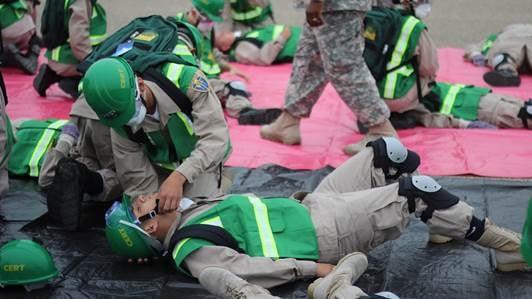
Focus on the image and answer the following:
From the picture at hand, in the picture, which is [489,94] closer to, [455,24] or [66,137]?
[66,137]

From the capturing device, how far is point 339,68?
15.3ft

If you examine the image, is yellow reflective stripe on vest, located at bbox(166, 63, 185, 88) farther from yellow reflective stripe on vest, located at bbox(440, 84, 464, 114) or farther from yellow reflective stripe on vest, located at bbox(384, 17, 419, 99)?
yellow reflective stripe on vest, located at bbox(440, 84, 464, 114)

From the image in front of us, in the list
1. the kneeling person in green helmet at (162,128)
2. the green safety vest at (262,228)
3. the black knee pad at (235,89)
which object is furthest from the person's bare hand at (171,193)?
the black knee pad at (235,89)

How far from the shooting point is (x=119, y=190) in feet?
13.5

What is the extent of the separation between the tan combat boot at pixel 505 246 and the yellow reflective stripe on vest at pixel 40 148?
7.40 feet

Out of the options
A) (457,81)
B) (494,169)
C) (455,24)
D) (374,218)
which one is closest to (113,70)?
(374,218)

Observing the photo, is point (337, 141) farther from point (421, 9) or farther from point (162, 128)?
point (162, 128)

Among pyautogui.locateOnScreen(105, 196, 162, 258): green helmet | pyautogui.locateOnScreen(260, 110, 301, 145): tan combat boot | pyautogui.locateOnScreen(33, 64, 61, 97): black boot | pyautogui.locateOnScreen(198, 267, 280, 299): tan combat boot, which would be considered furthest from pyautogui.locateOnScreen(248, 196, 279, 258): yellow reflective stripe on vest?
pyautogui.locateOnScreen(33, 64, 61, 97): black boot

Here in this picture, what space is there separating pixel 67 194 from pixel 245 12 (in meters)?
3.61

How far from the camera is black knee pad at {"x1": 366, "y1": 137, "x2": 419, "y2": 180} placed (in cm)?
358

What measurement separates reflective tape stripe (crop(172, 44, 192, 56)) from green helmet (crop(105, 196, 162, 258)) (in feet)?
3.00

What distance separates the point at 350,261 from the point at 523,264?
671 mm

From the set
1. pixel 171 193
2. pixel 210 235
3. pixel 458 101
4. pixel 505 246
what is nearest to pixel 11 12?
pixel 458 101

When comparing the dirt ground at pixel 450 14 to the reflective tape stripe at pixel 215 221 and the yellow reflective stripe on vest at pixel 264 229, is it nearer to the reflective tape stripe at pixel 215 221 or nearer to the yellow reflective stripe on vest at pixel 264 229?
the yellow reflective stripe on vest at pixel 264 229
